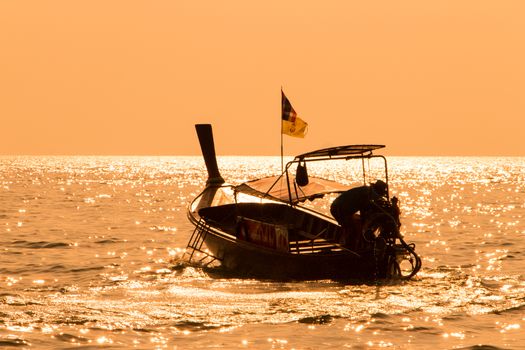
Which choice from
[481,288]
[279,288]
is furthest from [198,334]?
[481,288]

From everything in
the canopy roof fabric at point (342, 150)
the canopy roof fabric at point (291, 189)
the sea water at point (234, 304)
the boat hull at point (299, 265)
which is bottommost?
the sea water at point (234, 304)

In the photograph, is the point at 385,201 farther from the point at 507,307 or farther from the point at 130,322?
the point at 130,322

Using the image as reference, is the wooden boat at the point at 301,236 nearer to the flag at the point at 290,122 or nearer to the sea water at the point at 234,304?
the sea water at the point at 234,304

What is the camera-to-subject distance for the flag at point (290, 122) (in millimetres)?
22766

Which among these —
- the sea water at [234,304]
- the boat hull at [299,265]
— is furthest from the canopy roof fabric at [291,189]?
the sea water at [234,304]

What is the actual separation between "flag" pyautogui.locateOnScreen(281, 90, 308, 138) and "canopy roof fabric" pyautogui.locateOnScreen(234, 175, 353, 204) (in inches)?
48.4

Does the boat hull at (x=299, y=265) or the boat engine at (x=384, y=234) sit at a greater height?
the boat engine at (x=384, y=234)

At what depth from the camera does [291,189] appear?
22688 mm

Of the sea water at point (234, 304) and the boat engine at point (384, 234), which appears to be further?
the boat engine at point (384, 234)

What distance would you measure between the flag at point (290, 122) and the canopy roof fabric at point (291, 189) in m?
1.23

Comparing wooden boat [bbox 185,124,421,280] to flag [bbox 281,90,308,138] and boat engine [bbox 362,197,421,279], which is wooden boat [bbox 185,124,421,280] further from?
flag [bbox 281,90,308,138]

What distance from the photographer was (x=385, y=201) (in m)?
19.9

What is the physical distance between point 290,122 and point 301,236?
3.10 meters

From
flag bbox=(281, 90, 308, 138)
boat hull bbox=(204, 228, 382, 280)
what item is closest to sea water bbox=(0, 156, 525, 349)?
boat hull bbox=(204, 228, 382, 280)
